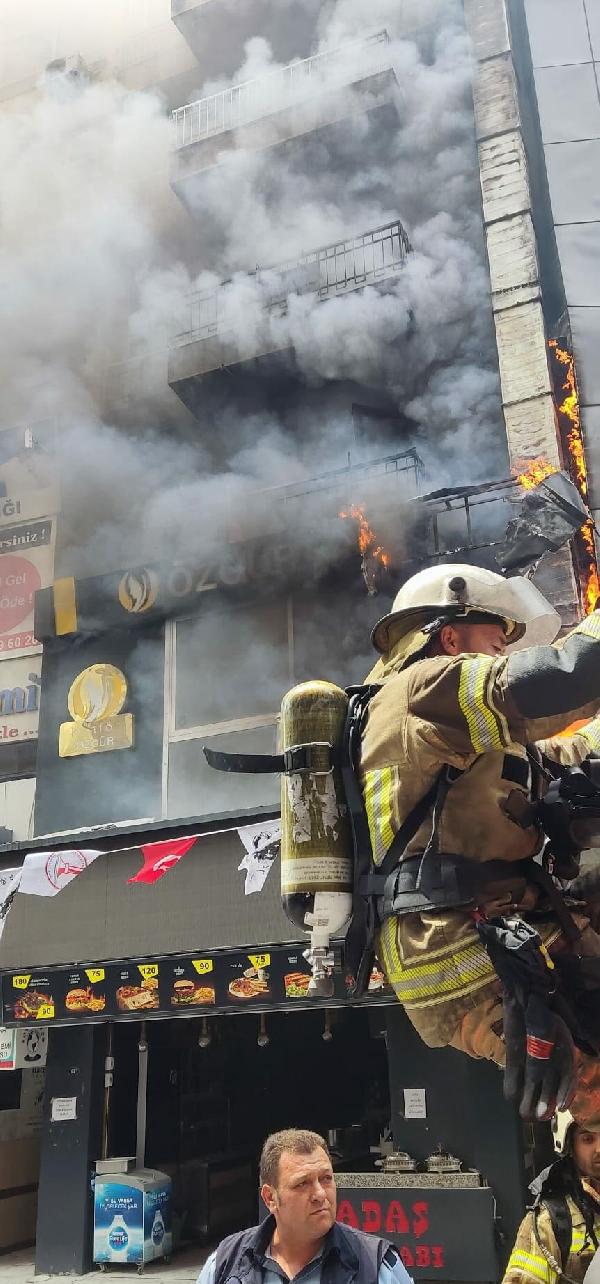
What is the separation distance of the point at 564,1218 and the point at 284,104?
1387 centimetres

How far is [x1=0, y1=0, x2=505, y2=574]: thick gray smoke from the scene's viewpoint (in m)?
11.9

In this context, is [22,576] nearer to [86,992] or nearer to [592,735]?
[86,992]

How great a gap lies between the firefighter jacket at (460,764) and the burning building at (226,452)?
4.86 m

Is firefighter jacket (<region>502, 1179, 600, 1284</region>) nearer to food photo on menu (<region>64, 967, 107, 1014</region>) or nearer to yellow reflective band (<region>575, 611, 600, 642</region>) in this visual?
yellow reflective band (<region>575, 611, 600, 642</region>)

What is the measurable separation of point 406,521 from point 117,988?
5767 mm

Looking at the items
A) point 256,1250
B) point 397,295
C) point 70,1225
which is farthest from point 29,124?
point 256,1250

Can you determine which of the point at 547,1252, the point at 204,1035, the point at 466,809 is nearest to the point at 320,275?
the point at 204,1035

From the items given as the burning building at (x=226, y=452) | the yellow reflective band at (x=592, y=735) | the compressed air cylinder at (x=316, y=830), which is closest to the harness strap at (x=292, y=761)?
the compressed air cylinder at (x=316, y=830)

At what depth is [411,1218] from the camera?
261 inches

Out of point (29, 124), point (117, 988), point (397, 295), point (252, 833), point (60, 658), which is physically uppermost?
point (29, 124)

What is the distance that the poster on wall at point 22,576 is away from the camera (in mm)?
13875

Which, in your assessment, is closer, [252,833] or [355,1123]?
[252,833]

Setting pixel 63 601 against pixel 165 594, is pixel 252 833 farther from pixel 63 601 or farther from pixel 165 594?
pixel 63 601

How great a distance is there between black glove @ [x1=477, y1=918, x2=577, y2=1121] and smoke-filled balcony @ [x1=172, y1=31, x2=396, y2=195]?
42.0 feet
